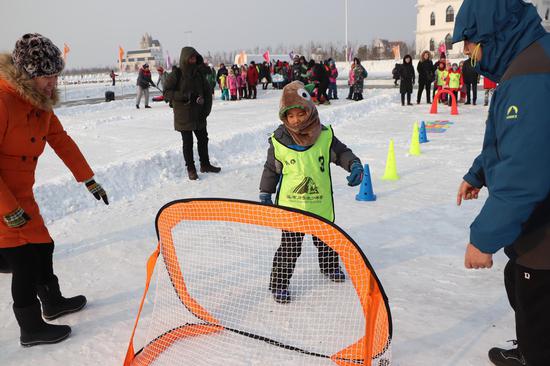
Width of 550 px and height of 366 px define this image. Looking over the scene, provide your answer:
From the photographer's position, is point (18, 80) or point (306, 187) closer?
point (18, 80)

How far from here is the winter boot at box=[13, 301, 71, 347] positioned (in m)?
2.80

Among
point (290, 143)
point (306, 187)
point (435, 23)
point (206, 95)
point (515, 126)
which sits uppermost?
point (435, 23)

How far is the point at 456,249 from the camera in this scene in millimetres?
4125

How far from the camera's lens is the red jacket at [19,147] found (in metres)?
2.58

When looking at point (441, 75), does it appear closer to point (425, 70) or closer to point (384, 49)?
point (425, 70)

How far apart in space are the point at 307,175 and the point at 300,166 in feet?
0.29

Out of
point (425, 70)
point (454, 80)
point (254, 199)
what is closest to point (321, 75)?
point (425, 70)

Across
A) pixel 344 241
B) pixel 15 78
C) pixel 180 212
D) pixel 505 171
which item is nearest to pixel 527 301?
pixel 505 171

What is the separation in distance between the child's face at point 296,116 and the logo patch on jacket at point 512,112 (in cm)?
160

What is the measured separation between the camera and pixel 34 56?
8.45 ft

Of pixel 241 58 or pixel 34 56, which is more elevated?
pixel 241 58

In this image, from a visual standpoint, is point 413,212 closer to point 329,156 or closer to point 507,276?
point 329,156

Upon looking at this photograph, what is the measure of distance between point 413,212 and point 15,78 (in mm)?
4374

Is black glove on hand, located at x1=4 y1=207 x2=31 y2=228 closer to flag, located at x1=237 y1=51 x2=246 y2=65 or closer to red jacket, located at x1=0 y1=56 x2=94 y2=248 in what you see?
red jacket, located at x1=0 y1=56 x2=94 y2=248
